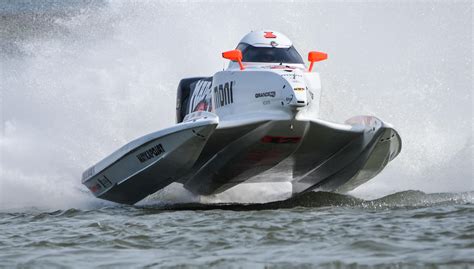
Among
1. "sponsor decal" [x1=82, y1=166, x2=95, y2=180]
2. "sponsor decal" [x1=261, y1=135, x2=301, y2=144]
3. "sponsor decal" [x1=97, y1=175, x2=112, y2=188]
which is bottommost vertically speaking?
"sponsor decal" [x1=97, y1=175, x2=112, y2=188]

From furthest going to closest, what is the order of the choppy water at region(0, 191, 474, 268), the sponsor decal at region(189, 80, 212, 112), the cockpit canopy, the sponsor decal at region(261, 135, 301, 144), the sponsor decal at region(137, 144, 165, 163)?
the sponsor decal at region(189, 80, 212, 112) → the cockpit canopy → the sponsor decal at region(137, 144, 165, 163) → the sponsor decal at region(261, 135, 301, 144) → the choppy water at region(0, 191, 474, 268)

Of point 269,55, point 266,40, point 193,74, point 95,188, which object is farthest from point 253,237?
point 193,74

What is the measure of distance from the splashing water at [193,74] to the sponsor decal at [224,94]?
5.77ft

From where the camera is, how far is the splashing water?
44.0 feet

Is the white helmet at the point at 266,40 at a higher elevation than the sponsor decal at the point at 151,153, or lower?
higher

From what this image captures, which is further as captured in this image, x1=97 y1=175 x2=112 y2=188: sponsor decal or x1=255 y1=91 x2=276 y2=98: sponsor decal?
x1=97 y1=175 x2=112 y2=188: sponsor decal

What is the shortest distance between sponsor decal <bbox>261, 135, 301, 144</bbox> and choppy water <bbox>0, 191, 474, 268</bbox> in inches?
28.4

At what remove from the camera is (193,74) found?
51.0 ft

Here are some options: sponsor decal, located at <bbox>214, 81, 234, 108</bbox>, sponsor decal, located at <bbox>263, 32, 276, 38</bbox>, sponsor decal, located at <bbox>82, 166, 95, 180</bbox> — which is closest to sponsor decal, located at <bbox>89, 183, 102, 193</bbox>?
sponsor decal, located at <bbox>82, 166, 95, 180</bbox>

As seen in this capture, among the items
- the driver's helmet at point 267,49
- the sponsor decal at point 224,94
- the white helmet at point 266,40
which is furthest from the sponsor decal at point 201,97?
the white helmet at point 266,40

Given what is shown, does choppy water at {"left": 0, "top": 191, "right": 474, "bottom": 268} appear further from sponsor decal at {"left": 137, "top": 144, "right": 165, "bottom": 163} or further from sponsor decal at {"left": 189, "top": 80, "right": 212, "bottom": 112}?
sponsor decal at {"left": 189, "top": 80, "right": 212, "bottom": 112}

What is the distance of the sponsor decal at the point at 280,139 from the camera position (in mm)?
10516

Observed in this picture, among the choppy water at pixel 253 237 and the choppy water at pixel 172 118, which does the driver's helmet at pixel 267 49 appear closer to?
the choppy water at pixel 172 118

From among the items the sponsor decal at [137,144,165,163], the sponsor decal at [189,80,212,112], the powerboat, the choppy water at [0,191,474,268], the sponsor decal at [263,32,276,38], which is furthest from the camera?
the sponsor decal at [189,80,212,112]
